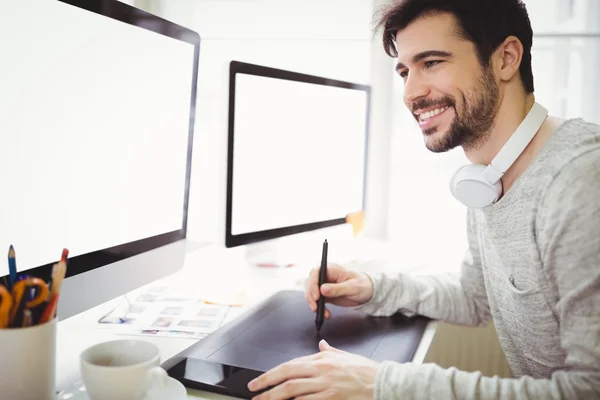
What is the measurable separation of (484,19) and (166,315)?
2.67 ft

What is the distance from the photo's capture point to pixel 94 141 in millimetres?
744

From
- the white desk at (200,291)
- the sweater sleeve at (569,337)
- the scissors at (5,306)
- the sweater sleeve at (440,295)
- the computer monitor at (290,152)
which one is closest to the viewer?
the scissors at (5,306)

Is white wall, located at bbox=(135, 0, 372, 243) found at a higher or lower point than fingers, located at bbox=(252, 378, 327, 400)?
higher

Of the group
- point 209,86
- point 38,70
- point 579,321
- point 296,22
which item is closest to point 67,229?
point 38,70

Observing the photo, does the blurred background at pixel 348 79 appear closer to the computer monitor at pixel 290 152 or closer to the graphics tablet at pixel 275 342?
the computer monitor at pixel 290 152

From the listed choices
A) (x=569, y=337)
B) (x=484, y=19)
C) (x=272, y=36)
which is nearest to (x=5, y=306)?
(x=569, y=337)

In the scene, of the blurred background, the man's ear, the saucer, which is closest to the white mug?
the saucer

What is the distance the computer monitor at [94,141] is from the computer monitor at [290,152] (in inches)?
6.3

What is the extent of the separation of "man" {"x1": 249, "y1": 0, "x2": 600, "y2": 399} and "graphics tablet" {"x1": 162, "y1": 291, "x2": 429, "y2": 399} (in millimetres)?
39

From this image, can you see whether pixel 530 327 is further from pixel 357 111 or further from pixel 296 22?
pixel 296 22

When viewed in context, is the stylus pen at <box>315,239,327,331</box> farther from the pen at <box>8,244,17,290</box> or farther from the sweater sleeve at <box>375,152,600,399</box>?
the pen at <box>8,244,17,290</box>

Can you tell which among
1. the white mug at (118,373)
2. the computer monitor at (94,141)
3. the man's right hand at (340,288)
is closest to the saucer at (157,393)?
the white mug at (118,373)

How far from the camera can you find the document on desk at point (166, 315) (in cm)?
87

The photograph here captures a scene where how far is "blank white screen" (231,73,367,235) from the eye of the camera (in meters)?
1.14
